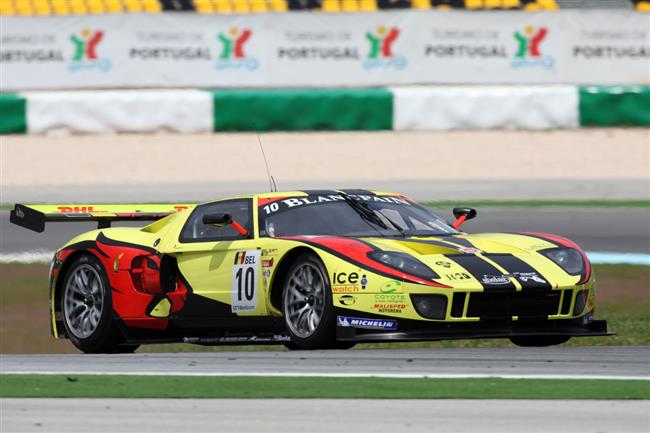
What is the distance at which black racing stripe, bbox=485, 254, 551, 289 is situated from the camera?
850cm

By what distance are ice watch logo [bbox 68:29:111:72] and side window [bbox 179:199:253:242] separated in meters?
11.7

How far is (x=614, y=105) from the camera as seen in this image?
20656 mm

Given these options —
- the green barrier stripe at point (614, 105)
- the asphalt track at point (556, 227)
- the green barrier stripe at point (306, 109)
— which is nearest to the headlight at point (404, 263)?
the asphalt track at point (556, 227)

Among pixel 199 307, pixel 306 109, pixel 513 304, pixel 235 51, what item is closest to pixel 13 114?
pixel 235 51

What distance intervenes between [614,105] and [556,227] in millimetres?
5714

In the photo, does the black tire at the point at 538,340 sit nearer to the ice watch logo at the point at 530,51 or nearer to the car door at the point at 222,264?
the car door at the point at 222,264

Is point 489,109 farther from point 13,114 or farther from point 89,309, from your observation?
point 89,309

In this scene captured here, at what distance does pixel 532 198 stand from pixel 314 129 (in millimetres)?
3787

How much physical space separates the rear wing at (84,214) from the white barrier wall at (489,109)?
10059mm

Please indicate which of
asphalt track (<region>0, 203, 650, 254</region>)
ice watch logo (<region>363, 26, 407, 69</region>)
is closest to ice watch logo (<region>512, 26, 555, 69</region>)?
ice watch logo (<region>363, 26, 407, 69</region>)

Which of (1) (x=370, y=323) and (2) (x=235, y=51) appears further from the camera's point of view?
(2) (x=235, y=51)

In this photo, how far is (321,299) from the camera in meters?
8.48

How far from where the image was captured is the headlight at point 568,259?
8852mm

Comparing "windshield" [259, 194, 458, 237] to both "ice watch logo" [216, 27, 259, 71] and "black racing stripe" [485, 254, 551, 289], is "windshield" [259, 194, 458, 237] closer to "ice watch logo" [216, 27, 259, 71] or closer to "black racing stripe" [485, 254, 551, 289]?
"black racing stripe" [485, 254, 551, 289]
